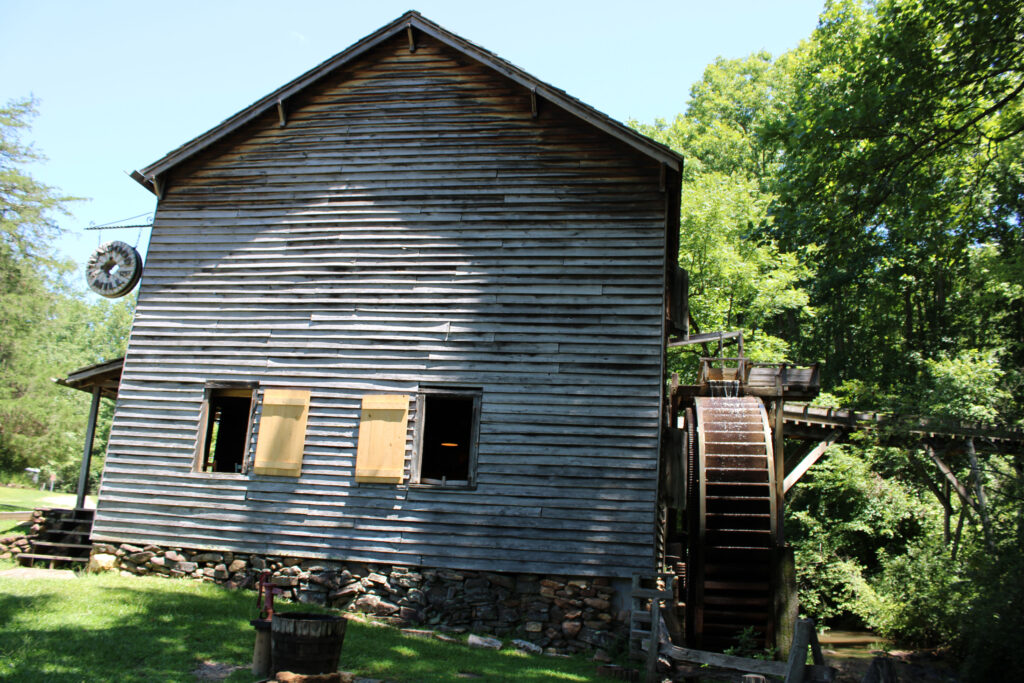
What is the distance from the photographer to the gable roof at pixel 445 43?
10453mm

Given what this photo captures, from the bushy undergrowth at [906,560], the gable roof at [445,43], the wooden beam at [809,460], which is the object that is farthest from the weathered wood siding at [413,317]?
the bushy undergrowth at [906,560]

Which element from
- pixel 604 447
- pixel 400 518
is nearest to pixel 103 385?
pixel 400 518

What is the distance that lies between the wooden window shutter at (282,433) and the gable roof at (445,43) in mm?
4236

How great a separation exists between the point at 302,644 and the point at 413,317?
5.65 m

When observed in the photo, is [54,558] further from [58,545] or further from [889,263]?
[889,263]

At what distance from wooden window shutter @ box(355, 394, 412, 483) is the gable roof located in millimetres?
4682

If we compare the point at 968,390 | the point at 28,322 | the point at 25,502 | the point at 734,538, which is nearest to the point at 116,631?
the point at 734,538

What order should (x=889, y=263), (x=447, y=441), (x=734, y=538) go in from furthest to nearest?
(x=889, y=263) < (x=447, y=441) < (x=734, y=538)

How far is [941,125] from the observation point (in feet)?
39.9

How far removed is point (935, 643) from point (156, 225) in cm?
1543

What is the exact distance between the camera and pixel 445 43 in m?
11.6

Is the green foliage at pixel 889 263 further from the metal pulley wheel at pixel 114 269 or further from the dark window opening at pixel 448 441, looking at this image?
the metal pulley wheel at pixel 114 269

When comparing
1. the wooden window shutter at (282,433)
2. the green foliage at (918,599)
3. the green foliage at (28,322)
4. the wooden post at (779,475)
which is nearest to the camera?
the wooden post at (779,475)

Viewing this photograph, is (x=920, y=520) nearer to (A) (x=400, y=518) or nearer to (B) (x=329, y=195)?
(A) (x=400, y=518)
